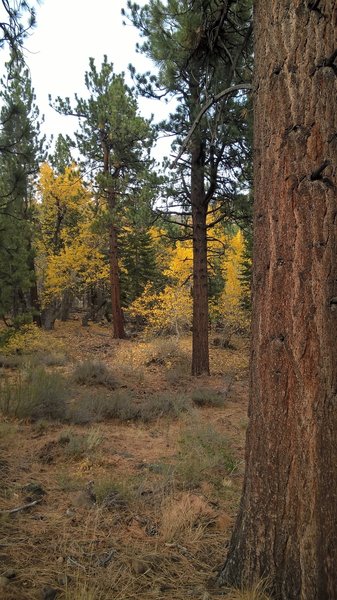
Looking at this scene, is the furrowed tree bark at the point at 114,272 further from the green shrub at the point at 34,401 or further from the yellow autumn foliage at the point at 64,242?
the green shrub at the point at 34,401

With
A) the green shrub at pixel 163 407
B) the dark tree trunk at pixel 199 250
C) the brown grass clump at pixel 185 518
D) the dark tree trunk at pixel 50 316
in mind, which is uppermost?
the dark tree trunk at pixel 199 250

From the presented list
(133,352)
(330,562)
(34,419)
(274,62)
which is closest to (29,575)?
(330,562)

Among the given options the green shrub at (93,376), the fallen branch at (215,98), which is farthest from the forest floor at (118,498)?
the fallen branch at (215,98)

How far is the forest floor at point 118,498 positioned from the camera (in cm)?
225

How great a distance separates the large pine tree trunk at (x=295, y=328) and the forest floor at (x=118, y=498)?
1.62 ft

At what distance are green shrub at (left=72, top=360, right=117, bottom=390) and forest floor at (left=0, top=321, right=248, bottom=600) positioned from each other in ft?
5.17

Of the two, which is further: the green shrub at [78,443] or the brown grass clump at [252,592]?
the green shrub at [78,443]

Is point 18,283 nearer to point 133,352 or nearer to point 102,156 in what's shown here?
point 133,352

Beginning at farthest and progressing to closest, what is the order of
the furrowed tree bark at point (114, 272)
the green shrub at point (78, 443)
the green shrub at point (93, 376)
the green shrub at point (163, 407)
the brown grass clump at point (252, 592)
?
the furrowed tree bark at point (114, 272) < the green shrub at point (93, 376) < the green shrub at point (163, 407) < the green shrub at point (78, 443) < the brown grass clump at point (252, 592)

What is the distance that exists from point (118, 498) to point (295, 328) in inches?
90.5

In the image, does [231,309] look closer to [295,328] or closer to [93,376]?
Result: [93,376]

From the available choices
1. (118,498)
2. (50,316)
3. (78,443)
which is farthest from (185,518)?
(50,316)

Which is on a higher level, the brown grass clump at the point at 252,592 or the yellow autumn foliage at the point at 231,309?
the yellow autumn foliage at the point at 231,309

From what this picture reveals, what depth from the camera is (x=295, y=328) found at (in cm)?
203
